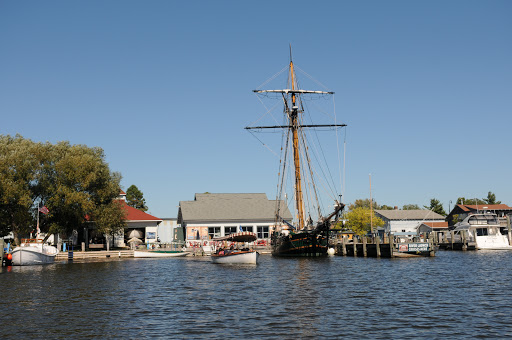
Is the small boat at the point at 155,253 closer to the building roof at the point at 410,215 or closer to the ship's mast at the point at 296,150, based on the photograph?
the ship's mast at the point at 296,150

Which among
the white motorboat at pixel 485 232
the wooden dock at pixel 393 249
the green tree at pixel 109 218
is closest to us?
the wooden dock at pixel 393 249

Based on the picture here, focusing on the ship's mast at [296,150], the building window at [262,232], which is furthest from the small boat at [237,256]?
the building window at [262,232]

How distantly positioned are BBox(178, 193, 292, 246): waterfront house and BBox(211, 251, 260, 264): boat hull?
92.9ft

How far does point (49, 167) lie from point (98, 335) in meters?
48.6

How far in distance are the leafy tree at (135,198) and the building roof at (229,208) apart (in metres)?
46.8

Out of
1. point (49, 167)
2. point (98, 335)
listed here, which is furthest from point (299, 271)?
point (49, 167)

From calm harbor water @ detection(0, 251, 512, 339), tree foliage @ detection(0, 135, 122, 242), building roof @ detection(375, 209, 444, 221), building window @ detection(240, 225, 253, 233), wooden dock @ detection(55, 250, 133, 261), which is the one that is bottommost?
calm harbor water @ detection(0, 251, 512, 339)

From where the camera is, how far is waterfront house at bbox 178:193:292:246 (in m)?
79.8

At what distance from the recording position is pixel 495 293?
1000 inches

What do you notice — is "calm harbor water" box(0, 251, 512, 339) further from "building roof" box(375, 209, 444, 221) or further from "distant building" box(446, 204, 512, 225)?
"building roof" box(375, 209, 444, 221)

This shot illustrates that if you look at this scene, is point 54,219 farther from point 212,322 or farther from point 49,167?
point 212,322

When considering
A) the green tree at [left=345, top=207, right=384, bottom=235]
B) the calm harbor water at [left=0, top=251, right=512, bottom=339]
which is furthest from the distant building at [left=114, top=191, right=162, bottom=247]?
the green tree at [left=345, top=207, right=384, bottom=235]

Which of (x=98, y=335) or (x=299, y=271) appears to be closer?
(x=98, y=335)

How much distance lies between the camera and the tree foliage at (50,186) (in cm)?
5684
